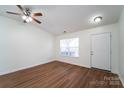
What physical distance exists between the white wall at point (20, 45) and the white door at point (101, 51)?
3438 mm

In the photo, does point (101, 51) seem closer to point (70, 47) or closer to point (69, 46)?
point (70, 47)

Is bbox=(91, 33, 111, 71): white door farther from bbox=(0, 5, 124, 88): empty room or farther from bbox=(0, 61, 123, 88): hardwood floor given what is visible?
bbox=(0, 61, 123, 88): hardwood floor

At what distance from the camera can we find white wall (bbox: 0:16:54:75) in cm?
344

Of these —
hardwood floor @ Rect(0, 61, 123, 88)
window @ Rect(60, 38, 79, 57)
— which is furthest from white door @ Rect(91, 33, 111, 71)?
window @ Rect(60, 38, 79, 57)

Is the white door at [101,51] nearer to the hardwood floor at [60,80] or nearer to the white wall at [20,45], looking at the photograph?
the hardwood floor at [60,80]

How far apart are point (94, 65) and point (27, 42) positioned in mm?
4111

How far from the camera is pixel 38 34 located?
16.9ft

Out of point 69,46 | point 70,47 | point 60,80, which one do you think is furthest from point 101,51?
point 60,80

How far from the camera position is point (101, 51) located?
3.87m

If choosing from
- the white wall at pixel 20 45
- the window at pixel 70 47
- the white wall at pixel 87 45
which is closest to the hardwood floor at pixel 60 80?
the white wall at pixel 20 45

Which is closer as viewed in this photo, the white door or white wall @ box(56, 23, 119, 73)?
Answer: white wall @ box(56, 23, 119, 73)

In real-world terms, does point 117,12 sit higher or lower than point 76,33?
higher

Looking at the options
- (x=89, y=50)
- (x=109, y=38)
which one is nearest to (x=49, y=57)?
(x=89, y=50)

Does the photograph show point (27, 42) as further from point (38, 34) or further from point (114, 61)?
point (114, 61)
